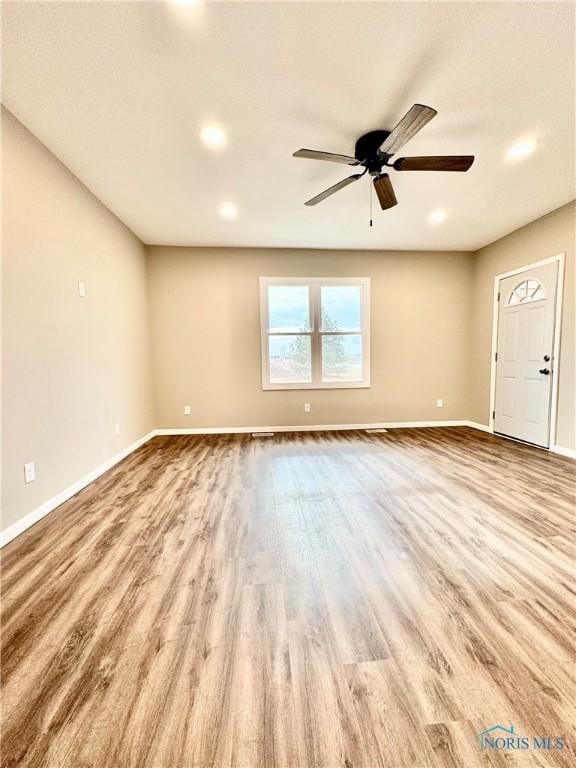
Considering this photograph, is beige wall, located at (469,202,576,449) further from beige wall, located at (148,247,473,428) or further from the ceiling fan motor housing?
the ceiling fan motor housing

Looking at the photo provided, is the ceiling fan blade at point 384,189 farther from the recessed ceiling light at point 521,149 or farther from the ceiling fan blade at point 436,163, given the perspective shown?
the recessed ceiling light at point 521,149

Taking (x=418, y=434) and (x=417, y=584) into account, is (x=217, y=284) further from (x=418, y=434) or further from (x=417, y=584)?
(x=417, y=584)

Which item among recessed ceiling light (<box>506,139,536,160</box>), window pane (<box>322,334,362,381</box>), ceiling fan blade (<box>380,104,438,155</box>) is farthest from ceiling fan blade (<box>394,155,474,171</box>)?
window pane (<box>322,334,362,381</box>)

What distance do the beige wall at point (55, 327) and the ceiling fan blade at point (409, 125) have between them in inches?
96.1

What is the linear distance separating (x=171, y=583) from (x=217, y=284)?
397 cm

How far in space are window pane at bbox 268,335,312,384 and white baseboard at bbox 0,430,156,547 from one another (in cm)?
234

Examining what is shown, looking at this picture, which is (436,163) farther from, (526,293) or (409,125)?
(526,293)

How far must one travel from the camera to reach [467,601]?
4.47 ft

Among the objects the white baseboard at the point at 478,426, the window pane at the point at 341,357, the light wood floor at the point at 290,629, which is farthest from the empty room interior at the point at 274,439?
the window pane at the point at 341,357

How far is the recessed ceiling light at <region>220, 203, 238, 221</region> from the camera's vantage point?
10.5 ft

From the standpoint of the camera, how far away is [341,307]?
4758 millimetres

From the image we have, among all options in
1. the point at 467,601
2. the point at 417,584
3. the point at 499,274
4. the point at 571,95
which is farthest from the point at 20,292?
the point at 499,274

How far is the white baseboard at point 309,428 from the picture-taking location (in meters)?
4.65

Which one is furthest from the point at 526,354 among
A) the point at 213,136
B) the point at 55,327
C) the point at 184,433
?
the point at 55,327
